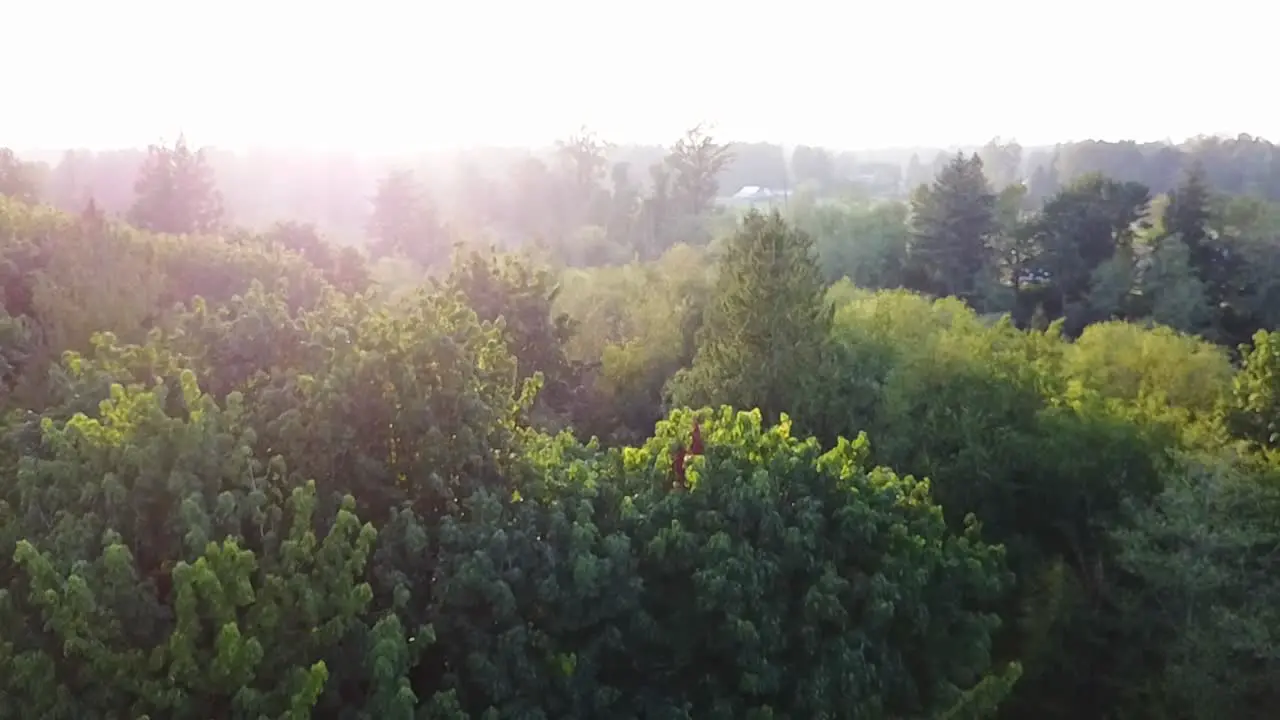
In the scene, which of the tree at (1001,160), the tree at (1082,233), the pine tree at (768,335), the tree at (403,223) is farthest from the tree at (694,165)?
the tree at (1001,160)

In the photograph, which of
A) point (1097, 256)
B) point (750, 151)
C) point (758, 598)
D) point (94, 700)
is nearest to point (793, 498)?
point (758, 598)

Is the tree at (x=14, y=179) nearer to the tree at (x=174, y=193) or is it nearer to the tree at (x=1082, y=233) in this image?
the tree at (x=174, y=193)

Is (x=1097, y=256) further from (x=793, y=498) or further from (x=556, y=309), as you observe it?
(x=793, y=498)

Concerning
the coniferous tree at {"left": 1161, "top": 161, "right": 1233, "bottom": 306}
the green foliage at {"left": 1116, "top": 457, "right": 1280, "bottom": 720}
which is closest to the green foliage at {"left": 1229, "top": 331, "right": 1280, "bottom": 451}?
the green foliage at {"left": 1116, "top": 457, "right": 1280, "bottom": 720}

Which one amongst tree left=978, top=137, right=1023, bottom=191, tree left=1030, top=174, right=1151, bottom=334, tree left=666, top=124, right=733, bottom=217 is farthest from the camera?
tree left=978, top=137, right=1023, bottom=191

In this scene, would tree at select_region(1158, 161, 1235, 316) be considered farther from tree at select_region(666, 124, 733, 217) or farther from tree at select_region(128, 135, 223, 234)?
tree at select_region(128, 135, 223, 234)

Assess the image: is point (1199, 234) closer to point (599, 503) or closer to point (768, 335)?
point (768, 335)

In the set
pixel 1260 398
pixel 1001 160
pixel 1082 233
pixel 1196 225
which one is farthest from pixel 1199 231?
pixel 1001 160
